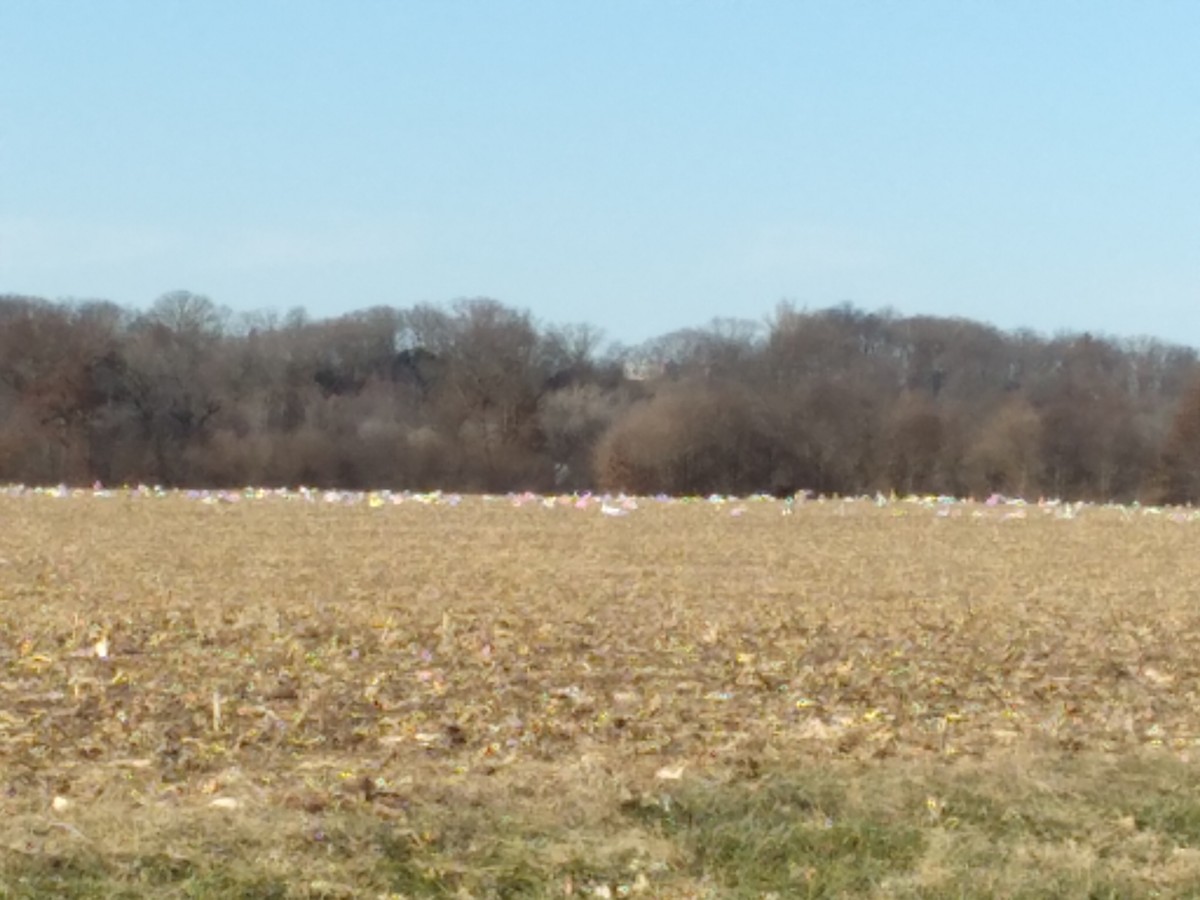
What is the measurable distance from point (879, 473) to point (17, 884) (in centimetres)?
4184

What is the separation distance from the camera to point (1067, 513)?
2741 cm

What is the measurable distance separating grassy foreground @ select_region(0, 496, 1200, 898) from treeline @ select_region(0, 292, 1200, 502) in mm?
27795

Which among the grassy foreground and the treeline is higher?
the treeline

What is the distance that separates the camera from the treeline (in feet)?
147

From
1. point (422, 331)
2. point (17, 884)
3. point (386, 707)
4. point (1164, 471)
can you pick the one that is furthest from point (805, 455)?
point (17, 884)

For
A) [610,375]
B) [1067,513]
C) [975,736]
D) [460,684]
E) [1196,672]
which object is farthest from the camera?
[610,375]

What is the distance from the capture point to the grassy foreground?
607 centimetres

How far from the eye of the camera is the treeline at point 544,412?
44906mm

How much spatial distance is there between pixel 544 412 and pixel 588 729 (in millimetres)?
42494

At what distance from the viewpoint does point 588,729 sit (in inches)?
339

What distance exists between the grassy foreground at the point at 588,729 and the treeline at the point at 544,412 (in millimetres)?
27795

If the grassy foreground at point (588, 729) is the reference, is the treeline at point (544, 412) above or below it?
above

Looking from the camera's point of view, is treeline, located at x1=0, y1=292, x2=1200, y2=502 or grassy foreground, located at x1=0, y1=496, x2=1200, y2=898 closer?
grassy foreground, located at x1=0, y1=496, x2=1200, y2=898

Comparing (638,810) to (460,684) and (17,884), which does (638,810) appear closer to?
(17,884)
